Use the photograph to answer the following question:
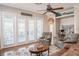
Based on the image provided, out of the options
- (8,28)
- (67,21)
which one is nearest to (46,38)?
(67,21)

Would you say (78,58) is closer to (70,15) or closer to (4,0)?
(70,15)

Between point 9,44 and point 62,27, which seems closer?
point 9,44

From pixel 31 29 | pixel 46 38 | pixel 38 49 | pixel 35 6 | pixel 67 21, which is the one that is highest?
pixel 35 6

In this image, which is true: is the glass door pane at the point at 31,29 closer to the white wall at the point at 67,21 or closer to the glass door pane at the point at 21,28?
the glass door pane at the point at 21,28

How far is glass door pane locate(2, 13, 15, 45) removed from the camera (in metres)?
1.97

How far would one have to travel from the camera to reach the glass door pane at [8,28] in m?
1.97

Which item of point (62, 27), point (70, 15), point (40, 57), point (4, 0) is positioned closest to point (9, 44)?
point (40, 57)

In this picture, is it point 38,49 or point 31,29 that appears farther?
point 31,29

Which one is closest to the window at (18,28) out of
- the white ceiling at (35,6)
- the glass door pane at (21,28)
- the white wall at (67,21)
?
the glass door pane at (21,28)

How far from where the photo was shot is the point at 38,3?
2.05 meters

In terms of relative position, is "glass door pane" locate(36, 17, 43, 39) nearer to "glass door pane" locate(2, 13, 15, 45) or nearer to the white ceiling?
the white ceiling

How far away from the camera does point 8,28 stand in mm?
2010

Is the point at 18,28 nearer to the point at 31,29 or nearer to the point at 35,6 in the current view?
the point at 31,29

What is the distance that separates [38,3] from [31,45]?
2.98 feet
